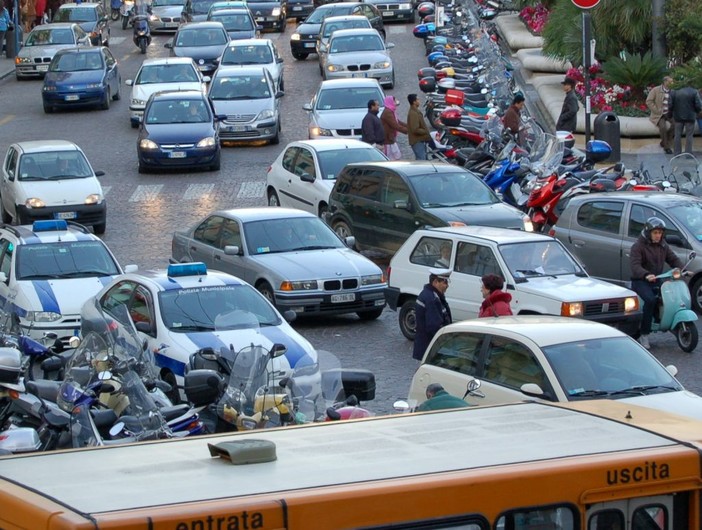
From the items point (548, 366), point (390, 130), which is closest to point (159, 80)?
point (390, 130)

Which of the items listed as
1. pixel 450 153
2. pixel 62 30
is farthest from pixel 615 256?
pixel 62 30

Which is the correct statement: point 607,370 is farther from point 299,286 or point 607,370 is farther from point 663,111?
point 663,111

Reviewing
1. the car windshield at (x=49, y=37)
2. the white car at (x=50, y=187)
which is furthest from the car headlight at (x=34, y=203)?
the car windshield at (x=49, y=37)

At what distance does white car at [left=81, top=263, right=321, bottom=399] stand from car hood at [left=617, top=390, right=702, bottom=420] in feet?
12.1

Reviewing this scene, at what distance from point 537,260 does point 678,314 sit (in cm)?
169

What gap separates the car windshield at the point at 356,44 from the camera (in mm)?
39281

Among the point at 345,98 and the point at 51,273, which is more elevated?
the point at 51,273

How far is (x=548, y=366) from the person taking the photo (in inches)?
453

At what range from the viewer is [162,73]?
117 ft

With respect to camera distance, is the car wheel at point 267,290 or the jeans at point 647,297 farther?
the car wheel at point 267,290

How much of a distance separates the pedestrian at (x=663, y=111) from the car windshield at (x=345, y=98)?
5693mm

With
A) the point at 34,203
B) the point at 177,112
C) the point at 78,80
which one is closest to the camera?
the point at 34,203

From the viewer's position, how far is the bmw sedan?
18.5m

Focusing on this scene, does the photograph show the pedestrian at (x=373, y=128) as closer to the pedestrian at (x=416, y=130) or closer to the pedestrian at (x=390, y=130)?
the pedestrian at (x=390, y=130)
